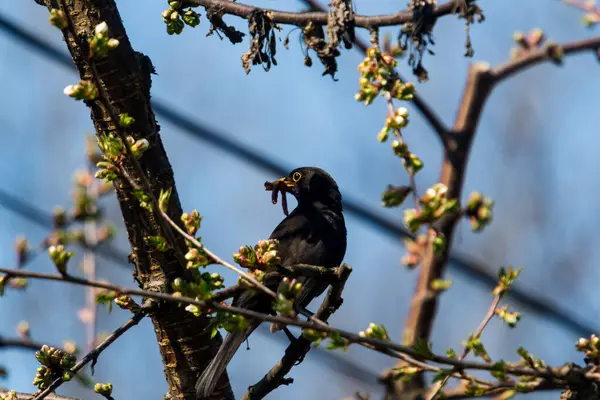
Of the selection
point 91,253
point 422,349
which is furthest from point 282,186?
point 422,349

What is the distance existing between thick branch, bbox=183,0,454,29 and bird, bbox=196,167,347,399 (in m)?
1.24

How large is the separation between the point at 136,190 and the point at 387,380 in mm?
1298

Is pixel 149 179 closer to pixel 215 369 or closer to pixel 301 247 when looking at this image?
pixel 215 369

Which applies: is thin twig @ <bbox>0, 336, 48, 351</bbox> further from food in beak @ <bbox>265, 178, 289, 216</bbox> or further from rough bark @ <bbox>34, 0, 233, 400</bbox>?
food in beak @ <bbox>265, 178, 289, 216</bbox>

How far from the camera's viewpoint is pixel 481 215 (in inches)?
113

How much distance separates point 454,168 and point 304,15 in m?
1.02

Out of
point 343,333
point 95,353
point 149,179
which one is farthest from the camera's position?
point 149,179

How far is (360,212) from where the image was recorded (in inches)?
163

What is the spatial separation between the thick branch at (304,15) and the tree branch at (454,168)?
2.09 ft

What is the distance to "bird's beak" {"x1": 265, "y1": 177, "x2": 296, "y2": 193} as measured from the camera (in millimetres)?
5934

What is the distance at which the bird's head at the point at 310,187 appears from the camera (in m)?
5.96

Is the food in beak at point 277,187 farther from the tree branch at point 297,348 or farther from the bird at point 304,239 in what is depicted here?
the tree branch at point 297,348

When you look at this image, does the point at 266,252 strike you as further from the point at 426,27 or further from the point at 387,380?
the point at 426,27

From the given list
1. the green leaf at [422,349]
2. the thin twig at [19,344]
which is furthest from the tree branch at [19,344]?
the green leaf at [422,349]
